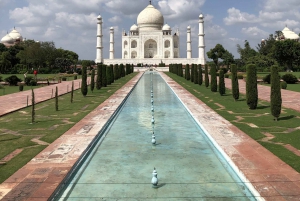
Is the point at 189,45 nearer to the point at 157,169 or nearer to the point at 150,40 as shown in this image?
the point at 150,40

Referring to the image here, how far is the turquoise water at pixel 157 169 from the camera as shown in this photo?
10.3 feet

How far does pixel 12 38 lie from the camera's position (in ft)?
172

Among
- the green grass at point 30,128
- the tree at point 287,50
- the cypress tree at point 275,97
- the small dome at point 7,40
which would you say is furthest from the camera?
the small dome at point 7,40

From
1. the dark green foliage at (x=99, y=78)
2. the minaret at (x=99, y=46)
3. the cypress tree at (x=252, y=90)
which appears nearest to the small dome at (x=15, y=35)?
the minaret at (x=99, y=46)

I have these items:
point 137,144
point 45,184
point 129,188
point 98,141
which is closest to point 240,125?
point 137,144

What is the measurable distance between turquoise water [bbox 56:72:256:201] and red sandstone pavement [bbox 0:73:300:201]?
151 millimetres

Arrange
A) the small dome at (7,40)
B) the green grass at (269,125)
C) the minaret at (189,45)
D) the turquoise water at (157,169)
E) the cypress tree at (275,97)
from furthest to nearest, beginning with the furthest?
the small dome at (7,40)
the minaret at (189,45)
the cypress tree at (275,97)
the green grass at (269,125)
the turquoise water at (157,169)

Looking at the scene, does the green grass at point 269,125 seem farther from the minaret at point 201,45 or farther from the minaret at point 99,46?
the minaret at point 99,46

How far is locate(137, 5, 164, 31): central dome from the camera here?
47438mm

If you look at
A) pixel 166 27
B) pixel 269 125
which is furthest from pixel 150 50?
pixel 269 125

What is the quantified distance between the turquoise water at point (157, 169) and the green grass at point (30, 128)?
30.6 inches

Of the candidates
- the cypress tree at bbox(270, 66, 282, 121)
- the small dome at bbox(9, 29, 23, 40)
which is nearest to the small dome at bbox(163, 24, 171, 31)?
the small dome at bbox(9, 29, 23, 40)

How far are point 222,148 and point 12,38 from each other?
54.0 m

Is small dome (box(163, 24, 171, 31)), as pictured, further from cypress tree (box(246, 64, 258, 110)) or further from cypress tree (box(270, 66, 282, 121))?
cypress tree (box(270, 66, 282, 121))
